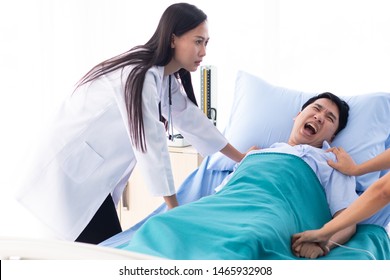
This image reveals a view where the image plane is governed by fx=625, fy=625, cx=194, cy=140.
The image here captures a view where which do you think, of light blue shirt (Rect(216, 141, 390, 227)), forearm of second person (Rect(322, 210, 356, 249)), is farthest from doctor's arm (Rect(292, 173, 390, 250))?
light blue shirt (Rect(216, 141, 390, 227))

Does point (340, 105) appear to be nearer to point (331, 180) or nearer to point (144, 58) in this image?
point (331, 180)

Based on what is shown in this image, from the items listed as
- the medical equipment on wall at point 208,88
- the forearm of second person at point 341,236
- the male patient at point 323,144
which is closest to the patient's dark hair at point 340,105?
the male patient at point 323,144

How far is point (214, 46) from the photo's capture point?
3.49 meters

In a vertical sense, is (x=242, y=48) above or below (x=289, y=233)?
above

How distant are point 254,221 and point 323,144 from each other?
27.6 inches

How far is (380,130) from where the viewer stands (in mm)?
2506

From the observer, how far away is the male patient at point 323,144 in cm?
219

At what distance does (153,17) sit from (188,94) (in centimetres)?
131

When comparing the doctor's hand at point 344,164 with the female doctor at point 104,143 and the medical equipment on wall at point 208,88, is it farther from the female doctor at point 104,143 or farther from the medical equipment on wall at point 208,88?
the medical equipment on wall at point 208,88

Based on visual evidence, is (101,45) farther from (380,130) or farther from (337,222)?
(337,222)

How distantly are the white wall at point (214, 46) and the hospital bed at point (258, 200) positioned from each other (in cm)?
55

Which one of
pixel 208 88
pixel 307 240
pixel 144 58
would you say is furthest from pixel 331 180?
pixel 208 88

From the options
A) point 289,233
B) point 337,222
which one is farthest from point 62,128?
point 337,222

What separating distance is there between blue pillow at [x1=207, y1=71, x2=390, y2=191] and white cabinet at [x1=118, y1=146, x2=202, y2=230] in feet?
0.98
